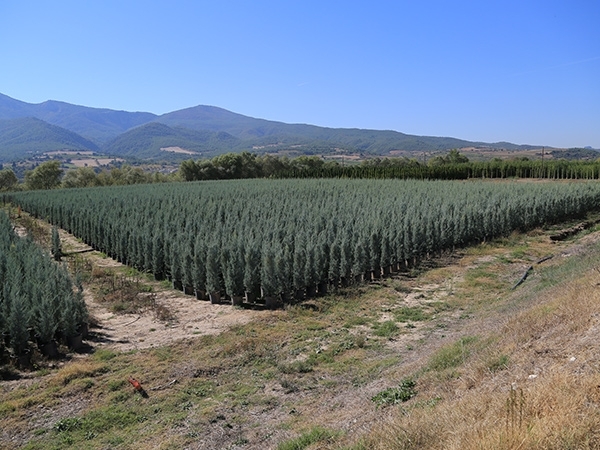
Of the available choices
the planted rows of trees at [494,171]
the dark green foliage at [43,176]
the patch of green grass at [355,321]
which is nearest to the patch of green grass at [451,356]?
the patch of green grass at [355,321]

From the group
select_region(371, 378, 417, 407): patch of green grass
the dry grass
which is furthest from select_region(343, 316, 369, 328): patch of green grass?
select_region(371, 378, 417, 407): patch of green grass

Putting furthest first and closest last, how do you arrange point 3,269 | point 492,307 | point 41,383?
point 3,269 < point 492,307 < point 41,383

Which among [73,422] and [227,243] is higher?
[227,243]

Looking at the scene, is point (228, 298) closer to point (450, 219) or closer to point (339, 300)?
point (339, 300)

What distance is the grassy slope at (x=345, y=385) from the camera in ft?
12.5

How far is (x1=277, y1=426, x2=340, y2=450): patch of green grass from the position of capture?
463 centimetres

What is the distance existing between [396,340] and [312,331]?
5.86 feet

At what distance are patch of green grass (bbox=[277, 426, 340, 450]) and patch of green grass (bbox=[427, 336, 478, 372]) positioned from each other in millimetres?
2127

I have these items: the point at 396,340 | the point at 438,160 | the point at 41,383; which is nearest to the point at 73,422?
the point at 41,383

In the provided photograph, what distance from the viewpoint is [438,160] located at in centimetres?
7788

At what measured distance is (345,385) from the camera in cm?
683

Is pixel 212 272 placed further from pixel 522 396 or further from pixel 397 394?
pixel 522 396

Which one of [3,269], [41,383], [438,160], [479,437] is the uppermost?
[438,160]

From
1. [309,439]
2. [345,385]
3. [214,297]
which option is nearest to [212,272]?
[214,297]
